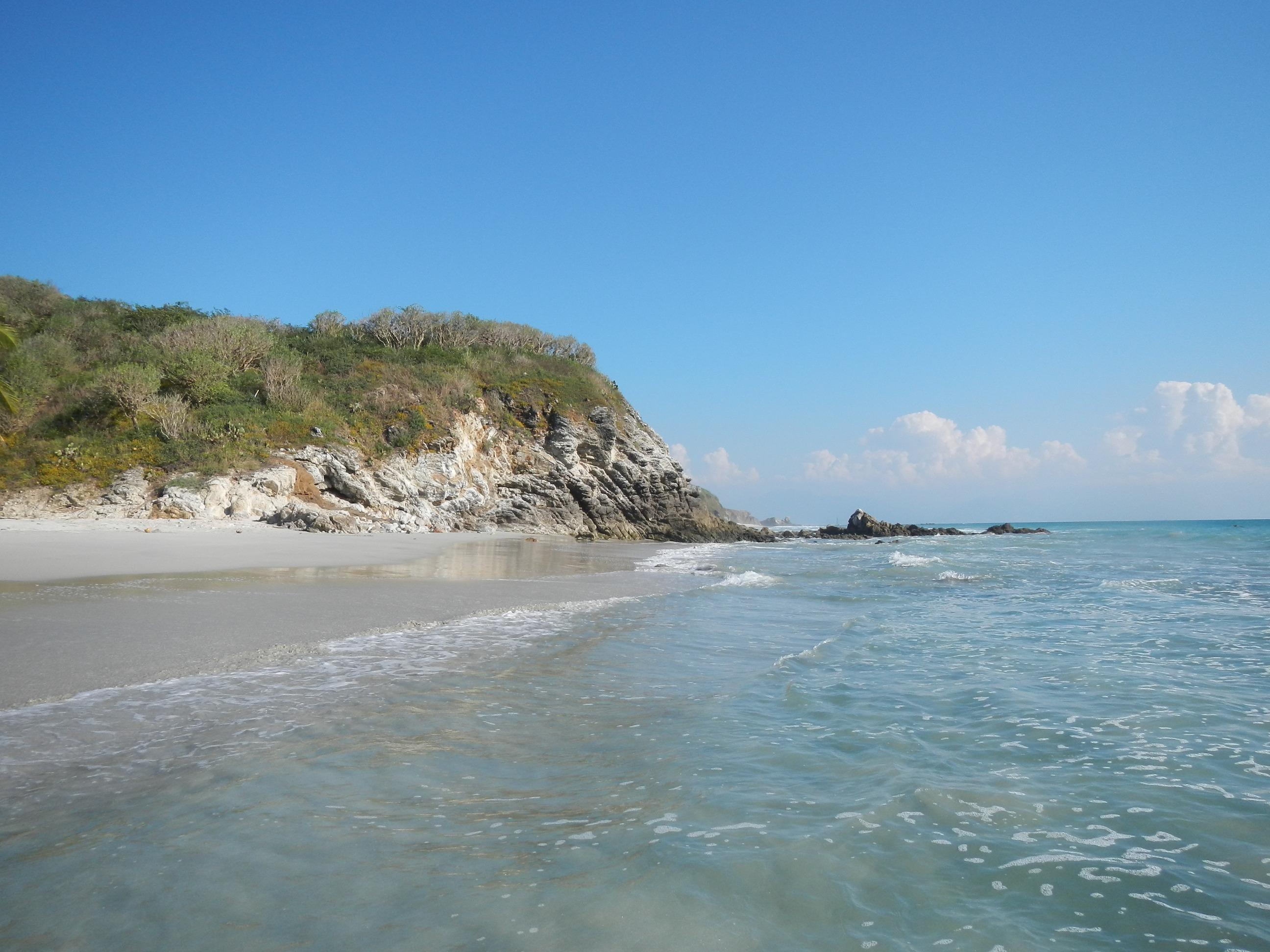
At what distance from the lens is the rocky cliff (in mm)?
21641

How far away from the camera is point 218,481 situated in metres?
22.5

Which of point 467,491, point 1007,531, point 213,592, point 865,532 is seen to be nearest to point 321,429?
point 467,491

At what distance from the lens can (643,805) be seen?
323cm

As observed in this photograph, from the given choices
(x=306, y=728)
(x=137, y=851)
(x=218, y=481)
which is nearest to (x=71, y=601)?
(x=306, y=728)

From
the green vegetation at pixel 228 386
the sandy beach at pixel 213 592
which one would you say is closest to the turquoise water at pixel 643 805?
the sandy beach at pixel 213 592

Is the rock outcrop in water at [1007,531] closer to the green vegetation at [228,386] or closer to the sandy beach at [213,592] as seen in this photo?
the green vegetation at [228,386]

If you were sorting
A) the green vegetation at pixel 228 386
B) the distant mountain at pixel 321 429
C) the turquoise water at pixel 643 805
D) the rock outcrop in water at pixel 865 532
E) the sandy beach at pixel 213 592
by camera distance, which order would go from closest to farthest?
the turquoise water at pixel 643 805 < the sandy beach at pixel 213 592 < the distant mountain at pixel 321 429 < the green vegetation at pixel 228 386 < the rock outcrop in water at pixel 865 532

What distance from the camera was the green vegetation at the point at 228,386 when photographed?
23.7 metres

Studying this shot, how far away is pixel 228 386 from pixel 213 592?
2353 cm

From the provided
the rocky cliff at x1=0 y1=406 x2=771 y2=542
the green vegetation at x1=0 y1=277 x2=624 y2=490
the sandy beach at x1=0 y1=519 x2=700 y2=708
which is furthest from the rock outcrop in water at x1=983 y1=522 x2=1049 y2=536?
the sandy beach at x1=0 y1=519 x2=700 y2=708

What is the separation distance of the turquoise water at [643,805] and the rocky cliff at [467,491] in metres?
19.3

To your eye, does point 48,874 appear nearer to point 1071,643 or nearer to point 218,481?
point 1071,643

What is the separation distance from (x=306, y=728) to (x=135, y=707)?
129 cm

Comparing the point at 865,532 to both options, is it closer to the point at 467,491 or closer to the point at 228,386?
the point at 467,491
